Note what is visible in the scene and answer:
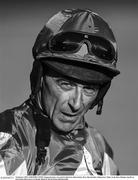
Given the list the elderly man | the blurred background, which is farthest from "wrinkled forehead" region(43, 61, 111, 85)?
the blurred background

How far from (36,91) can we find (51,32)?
0.17 meters

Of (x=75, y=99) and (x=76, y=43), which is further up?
(x=76, y=43)

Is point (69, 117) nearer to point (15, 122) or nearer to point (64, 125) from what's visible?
point (64, 125)

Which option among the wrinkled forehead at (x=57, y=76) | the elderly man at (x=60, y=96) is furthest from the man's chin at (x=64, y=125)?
the wrinkled forehead at (x=57, y=76)

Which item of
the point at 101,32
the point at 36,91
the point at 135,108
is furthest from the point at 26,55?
the point at 135,108

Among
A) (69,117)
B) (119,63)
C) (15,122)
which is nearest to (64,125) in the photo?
(69,117)

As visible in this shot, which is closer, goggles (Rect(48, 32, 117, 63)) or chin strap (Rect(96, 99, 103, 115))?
goggles (Rect(48, 32, 117, 63))

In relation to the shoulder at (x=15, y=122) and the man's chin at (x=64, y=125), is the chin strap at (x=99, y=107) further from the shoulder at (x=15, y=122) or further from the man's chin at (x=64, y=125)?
the shoulder at (x=15, y=122)

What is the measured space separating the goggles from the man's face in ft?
0.29

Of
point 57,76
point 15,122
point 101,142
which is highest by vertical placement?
point 57,76

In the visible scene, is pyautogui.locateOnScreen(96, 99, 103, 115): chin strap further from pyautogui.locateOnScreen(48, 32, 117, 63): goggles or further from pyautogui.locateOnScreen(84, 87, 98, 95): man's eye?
pyautogui.locateOnScreen(48, 32, 117, 63): goggles

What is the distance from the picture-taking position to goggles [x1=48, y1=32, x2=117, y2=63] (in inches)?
44.4

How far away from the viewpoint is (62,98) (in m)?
1.18

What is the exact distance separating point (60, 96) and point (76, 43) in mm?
153
